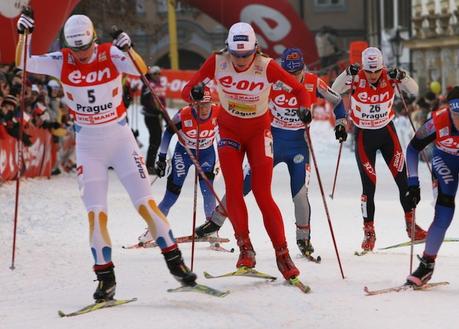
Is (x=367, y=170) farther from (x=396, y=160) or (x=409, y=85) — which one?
(x=409, y=85)

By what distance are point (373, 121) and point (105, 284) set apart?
423cm

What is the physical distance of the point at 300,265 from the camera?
9242 millimetres

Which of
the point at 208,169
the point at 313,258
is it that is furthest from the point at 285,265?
the point at 208,169

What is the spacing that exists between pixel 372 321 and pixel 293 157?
11.1 feet

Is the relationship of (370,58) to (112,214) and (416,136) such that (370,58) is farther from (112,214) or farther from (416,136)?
(112,214)

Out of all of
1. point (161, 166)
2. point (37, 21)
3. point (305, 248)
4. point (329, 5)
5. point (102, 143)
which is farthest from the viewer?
point (329, 5)

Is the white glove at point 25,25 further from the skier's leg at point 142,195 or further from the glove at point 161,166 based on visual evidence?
the glove at point 161,166

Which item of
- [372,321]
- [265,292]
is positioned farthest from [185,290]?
[372,321]

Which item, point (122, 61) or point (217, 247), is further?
point (217, 247)

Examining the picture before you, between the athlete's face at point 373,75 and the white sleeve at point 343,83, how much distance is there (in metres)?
0.17

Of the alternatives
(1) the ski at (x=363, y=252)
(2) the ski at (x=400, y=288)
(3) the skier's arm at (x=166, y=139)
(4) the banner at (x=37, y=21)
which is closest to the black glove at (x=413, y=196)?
(2) the ski at (x=400, y=288)

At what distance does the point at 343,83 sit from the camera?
34.8ft

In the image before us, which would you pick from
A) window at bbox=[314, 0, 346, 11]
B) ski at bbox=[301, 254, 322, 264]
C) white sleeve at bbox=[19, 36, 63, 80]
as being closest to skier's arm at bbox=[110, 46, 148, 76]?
white sleeve at bbox=[19, 36, 63, 80]

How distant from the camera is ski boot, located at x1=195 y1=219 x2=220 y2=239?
1044 cm
